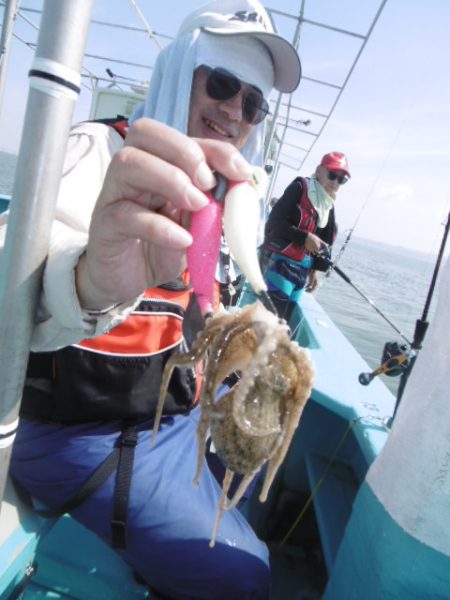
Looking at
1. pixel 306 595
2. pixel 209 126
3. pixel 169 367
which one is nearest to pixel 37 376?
pixel 169 367

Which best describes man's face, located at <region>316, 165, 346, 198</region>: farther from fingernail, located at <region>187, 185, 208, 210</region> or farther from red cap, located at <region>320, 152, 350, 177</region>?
fingernail, located at <region>187, 185, 208, 210</region>

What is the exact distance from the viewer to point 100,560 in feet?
8.00

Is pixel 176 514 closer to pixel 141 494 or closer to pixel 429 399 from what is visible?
pixel 141 494

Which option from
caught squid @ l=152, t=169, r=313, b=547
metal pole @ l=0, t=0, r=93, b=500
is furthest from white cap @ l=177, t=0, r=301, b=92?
caught squid @ l=152, t=169, r=313, b=547

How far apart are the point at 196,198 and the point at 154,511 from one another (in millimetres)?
1650

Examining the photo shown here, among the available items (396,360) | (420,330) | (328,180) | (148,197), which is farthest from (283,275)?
(148,197)

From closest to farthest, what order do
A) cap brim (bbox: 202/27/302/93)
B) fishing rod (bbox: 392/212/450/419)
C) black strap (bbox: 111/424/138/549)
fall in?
black strap (bbox: 111/424/138/549) < cap brim (bbox: 202/27/302/93) < fishing rod (bbox: 392/212/450/419)

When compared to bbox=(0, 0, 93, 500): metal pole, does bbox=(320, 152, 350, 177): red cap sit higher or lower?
higher

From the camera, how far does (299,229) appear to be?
21.6 feet

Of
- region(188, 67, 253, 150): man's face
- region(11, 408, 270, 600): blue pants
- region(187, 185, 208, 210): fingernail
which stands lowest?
region(11, 408, 270, 600): blue pants

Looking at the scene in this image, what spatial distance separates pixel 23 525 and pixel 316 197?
642cm

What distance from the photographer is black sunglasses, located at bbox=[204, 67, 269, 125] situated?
2311 mm

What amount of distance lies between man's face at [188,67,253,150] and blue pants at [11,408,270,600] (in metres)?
1.81

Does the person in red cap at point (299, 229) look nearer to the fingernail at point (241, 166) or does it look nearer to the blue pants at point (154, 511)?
the blue pants at point (154, 511)
